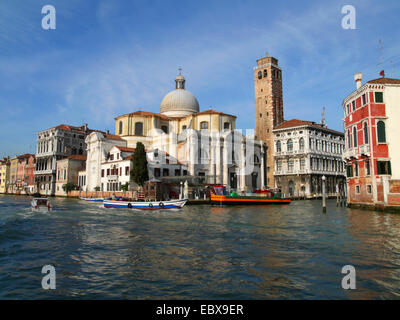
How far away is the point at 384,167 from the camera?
2195cm

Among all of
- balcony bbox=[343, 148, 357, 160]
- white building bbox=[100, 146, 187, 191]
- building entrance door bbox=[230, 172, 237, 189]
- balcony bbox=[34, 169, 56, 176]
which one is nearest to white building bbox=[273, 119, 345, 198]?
building entrance door bbox=[230, 172, 237, 189]

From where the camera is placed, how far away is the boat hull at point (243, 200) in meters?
31.4

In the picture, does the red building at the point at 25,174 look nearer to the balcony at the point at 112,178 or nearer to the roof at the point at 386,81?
the balcony at the point at 112,178

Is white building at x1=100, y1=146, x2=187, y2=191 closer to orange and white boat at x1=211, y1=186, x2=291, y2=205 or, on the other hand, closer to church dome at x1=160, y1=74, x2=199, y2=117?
orange and white boat at x1=211, y1=186, x2=291, y2=205

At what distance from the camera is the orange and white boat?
103 ft

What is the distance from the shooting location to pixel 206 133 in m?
45.3

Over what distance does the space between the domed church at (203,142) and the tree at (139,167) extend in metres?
4.89

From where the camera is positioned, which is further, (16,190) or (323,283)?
(16,190)

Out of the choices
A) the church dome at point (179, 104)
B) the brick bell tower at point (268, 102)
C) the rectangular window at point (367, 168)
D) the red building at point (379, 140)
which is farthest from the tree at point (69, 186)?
the rectangular window at point (367, 168)

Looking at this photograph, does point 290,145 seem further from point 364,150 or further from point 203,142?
point 364,150

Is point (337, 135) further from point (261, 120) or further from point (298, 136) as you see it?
point (261, 120)

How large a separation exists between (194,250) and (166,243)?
5.10ft

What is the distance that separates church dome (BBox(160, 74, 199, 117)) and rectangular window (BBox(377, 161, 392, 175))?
3661 cm
